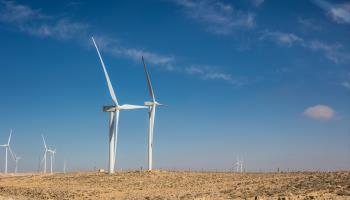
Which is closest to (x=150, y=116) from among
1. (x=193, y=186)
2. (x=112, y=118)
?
(x=112, y=118)

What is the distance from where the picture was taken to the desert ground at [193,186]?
36.9 metres

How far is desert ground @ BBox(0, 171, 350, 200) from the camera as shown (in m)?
36.9

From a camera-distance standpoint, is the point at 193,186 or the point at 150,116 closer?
the point at 193,186

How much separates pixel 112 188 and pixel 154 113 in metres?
26.6

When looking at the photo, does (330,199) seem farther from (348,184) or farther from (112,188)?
(112,188)

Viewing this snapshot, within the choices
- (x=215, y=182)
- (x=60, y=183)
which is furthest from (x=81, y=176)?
(x=215, y=182)

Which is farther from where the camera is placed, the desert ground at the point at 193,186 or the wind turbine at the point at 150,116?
the wind turbine at the point at 150,116

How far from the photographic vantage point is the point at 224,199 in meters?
37.5

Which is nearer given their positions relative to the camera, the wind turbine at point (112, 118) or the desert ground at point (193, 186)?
the desert ground at point (193, 186)

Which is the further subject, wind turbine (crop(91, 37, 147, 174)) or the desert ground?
wind turbine (crop(91, 37, 147, 174))

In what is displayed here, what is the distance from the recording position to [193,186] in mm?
50781

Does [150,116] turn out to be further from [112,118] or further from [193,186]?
[193,186]

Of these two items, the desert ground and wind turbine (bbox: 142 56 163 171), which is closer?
the desert ground

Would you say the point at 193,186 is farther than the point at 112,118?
No
